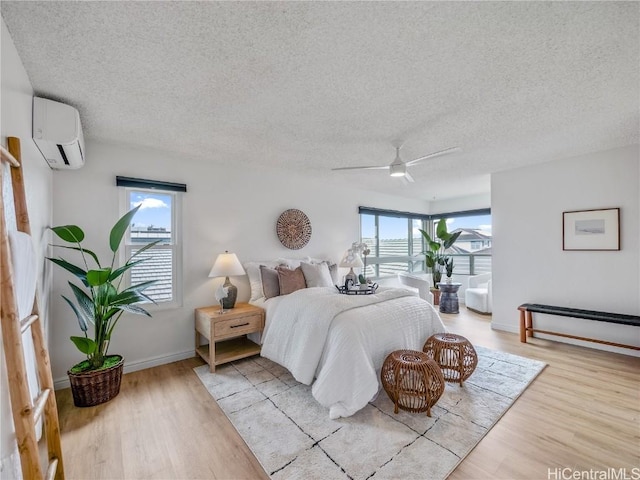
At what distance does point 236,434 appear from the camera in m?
1.96

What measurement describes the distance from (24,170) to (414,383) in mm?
2936

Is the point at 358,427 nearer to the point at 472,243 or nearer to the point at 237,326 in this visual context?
the point at 237,326

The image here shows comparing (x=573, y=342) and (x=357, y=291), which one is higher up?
(x=357, y=291)

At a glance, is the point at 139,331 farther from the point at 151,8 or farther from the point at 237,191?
the point at 151,8

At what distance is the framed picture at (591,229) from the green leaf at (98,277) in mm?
5043

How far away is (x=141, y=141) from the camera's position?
289 cm

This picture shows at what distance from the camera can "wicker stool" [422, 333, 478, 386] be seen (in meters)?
2.54

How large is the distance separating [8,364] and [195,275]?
2.37 meters

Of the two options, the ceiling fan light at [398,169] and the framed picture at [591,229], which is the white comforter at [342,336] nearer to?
the ceiling fan light at [398,169]

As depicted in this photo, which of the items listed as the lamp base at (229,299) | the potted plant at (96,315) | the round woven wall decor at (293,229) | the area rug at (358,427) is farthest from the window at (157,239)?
the round woven wall decor at (293,229)

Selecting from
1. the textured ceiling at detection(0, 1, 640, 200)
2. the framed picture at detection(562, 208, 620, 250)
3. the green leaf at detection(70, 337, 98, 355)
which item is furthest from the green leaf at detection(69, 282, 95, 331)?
the framed picture at detection(562, 208, 620, 250)

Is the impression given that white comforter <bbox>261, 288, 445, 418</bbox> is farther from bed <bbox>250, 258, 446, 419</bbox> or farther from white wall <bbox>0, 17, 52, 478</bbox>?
white wall <bbox>0, 17, 52, 478</bbox>

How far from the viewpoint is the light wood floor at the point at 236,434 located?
166 centimetres

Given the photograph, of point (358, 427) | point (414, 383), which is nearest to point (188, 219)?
point (358, 427)
